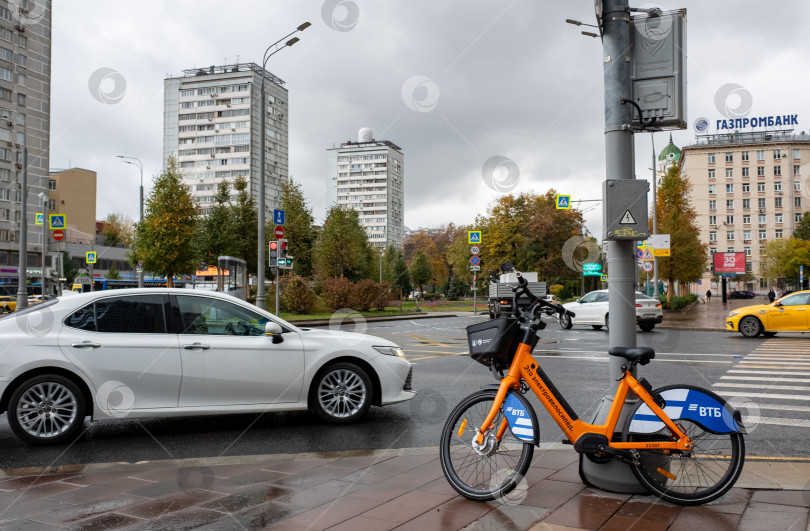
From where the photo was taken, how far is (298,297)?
32562 millimetres

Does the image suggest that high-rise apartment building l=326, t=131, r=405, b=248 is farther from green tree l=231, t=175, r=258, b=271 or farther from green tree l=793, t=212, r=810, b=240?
green tree l=231, t=175, r=258, b=271

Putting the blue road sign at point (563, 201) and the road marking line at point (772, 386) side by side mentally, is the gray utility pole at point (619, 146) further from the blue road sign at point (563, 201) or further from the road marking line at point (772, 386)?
the blue road sign at point (563, 201)

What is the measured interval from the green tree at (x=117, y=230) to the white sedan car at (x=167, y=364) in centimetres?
10205

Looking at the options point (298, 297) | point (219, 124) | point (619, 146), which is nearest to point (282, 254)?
point (298, 297)

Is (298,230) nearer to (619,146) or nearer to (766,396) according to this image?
(766,396)

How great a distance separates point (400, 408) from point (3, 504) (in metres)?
4.55

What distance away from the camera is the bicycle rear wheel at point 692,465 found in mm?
3893

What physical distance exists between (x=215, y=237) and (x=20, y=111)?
3563 cm

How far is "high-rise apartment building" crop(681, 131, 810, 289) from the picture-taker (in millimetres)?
105312

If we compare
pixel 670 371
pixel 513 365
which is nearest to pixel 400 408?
pixel 513 365

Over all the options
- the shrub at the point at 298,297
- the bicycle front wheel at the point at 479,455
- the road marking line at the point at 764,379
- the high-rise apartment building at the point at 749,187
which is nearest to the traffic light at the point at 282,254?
the shrub at the point at 298,297

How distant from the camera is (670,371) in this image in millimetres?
11141

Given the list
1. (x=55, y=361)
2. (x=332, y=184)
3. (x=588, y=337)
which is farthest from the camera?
(x=332, y=184)

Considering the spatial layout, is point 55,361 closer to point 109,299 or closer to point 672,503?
point 109,299
